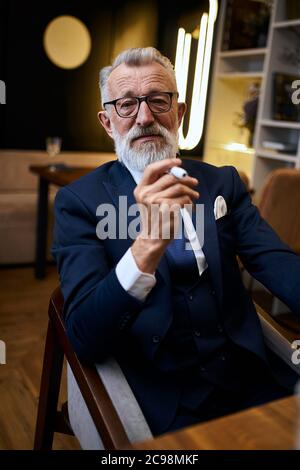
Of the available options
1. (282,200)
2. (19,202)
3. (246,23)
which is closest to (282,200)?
(282,200)

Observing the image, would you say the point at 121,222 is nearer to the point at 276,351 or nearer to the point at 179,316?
the point at 179,316

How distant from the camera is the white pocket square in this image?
126 cm

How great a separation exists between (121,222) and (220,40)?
13.4ft

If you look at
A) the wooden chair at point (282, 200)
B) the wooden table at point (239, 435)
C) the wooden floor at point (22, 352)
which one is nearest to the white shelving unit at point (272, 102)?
the wooden chair at point (282, 200)

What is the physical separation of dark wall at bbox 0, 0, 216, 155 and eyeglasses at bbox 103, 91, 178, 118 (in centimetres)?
348

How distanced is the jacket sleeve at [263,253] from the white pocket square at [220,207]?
0.06 meters

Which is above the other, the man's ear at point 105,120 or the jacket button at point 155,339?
the man's ear at point 105,120

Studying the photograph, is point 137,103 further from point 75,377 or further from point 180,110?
point 75,377

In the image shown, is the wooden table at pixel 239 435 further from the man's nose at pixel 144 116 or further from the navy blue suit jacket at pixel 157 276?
the man's nose at pixel 144 116

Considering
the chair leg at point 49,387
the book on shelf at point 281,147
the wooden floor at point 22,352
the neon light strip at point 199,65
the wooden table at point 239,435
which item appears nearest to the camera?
the wooden table at point 239,435

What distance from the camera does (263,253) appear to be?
1287 millimetres

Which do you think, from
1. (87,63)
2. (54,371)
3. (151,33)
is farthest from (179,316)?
(151,33)

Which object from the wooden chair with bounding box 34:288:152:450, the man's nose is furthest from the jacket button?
the man's nose

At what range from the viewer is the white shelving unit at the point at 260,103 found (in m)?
→ 4.04
